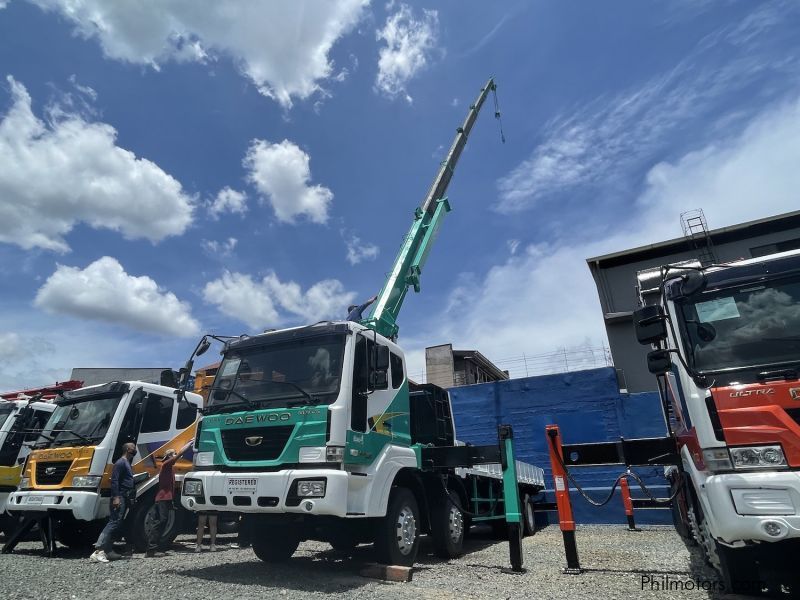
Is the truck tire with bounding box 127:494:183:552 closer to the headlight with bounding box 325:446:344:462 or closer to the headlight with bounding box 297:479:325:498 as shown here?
the headlight with bounding box 297:479:325:498

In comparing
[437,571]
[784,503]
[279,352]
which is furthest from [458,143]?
[784,503]

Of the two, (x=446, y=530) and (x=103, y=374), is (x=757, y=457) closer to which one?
(x=446, y=530)

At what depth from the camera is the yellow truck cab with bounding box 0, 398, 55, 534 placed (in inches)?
358

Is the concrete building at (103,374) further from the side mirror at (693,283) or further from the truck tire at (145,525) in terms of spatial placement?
the side mirror at (693,283)

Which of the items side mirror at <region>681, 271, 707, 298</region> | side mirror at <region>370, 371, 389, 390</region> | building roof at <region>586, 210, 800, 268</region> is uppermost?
building roof at <region>586, 210, 800, 268</region>

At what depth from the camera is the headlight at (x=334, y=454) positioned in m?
5.16

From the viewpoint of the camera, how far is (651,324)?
4.70 meters

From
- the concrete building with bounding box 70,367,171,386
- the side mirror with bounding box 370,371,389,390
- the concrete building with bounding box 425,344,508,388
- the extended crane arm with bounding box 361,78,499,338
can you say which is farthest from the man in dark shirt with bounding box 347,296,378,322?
the concrete building with bounding box 70,367,171,386

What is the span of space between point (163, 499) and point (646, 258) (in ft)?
66.7

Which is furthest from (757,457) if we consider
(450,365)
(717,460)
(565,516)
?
(450,365)

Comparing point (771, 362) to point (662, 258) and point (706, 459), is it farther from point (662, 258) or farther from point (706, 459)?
point (662, 258)

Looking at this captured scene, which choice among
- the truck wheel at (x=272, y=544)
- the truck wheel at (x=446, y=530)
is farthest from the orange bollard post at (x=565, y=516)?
the truck wheel at (x=272, y=544)

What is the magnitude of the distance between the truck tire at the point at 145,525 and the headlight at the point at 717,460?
318 inches

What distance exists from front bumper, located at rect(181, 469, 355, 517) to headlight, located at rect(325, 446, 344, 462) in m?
0.13
